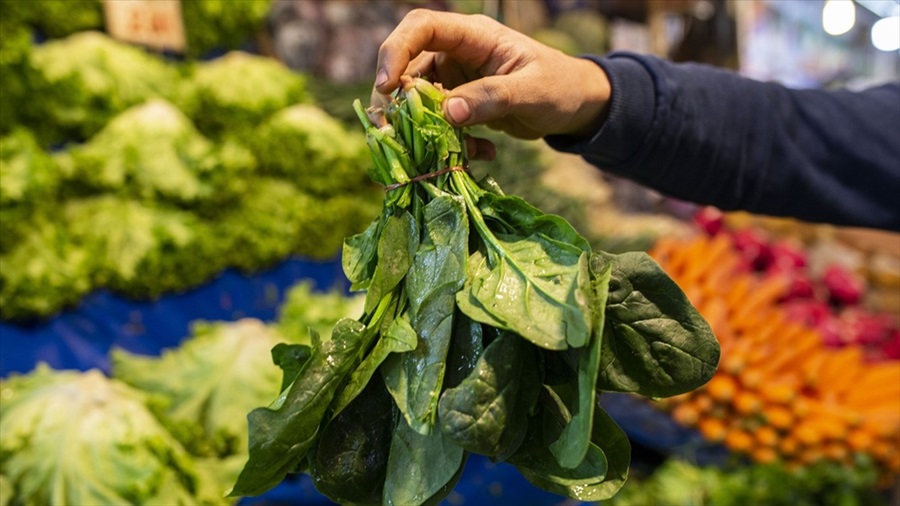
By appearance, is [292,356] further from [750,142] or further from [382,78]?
[750,142]

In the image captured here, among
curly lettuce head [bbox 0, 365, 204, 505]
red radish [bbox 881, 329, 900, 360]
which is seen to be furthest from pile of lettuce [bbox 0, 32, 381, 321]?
red radish [bbox 881, 329, 900, 360]

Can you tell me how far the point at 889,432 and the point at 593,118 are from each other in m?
1.60

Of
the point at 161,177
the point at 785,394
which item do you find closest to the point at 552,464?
the point at 785,394

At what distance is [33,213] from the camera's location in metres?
2.38

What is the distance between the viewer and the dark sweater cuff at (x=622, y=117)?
1.44 metres

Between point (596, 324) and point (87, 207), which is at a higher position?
point (596, 324)

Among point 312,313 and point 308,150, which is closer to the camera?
point 312,313

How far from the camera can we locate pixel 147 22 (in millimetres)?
2924

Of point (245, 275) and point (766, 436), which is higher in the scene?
point (766, 436)

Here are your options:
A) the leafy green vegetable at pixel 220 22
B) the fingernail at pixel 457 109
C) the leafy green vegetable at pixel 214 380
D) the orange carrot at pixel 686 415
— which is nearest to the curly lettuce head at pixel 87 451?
the leafy green vegetable at pixel 214 380

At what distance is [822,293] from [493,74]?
264cm

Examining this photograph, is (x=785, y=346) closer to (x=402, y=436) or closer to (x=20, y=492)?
(x=402, y=436)

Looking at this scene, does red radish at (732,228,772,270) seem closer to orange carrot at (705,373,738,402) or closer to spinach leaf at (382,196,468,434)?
orange carrot at (705,373,738,402)

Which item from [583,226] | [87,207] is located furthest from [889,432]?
[87,207]
